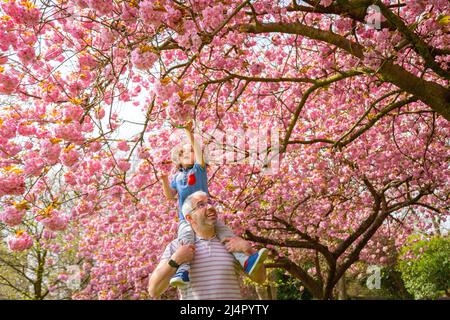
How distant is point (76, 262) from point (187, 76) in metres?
12.1

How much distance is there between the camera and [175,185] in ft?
12.9

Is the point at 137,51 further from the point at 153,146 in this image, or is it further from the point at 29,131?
the point at 153,146

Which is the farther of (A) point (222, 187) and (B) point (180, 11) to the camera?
(A) point (222, 187)

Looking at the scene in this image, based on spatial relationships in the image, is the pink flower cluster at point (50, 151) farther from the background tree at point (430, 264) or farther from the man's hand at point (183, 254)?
the background tree at point (430, 264)

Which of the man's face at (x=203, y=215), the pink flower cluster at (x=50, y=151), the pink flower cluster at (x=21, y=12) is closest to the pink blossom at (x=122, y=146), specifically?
the pink flower cluster at (x=50, y=151)

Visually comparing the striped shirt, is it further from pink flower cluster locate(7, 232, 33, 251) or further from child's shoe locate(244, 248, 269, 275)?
pink flower cluster locate(7, 232, 33, 251)

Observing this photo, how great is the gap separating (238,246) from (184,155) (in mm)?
951

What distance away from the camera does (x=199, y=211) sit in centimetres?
342

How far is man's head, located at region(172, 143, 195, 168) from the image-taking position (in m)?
3.84

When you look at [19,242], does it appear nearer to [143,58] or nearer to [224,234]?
[224,234]

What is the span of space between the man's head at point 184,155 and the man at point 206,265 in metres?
0.51
